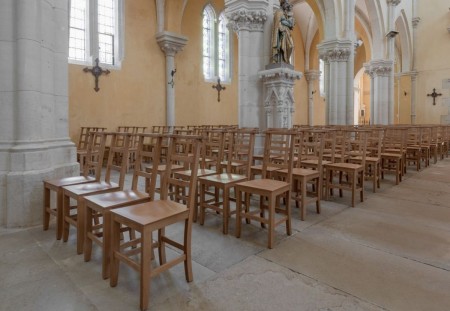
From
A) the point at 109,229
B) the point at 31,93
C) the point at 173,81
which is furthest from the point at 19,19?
the point at 173,81

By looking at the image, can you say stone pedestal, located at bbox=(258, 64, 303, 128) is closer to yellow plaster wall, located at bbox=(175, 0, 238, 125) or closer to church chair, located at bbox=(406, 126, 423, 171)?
church chair, located at bbox=(406, 126, 423, 171)

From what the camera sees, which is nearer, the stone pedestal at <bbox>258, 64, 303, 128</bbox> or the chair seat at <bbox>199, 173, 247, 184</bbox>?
the chair seat at <bbox>199, 173, 247, 184</bbox>

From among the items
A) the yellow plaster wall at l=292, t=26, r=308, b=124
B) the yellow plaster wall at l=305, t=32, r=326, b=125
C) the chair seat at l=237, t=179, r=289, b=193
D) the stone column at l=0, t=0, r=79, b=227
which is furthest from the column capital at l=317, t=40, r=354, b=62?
the stone column at l=0, t=0, r=79, b=227

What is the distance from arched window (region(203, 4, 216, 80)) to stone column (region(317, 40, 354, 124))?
424 centimetres

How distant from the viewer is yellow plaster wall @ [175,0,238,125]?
11.8 metres

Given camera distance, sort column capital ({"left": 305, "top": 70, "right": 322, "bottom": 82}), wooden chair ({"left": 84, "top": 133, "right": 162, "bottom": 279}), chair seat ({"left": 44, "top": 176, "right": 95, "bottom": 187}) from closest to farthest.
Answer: wooden chair ({"left": 84, "top": 133, "right": 162, "bottom": 279})
chair seat ({"left": 44, "top": 176, "right": 95, "bottom": 187})
column capital ({"left": 305, "top": 70, "right": 322, "bottom": 82})

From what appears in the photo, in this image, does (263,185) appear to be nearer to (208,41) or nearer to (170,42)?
(170,42)

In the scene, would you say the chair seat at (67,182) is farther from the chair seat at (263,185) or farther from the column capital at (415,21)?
the column capital at (415,21)

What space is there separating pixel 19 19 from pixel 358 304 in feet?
13.3

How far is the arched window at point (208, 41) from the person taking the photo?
1273 cm

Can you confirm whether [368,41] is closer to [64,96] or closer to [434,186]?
[434,186]

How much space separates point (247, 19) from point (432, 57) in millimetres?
14627

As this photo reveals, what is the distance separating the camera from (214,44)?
12.9 metres

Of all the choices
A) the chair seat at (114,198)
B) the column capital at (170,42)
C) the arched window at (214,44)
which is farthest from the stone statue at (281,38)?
the arched window at (214,44)
